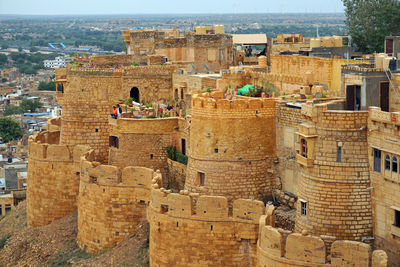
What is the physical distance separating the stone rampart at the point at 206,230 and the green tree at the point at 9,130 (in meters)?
63.7

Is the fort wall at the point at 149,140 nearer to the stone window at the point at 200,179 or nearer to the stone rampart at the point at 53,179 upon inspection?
the stone rampart at the point at 53,179

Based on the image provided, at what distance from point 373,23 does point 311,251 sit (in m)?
28.2

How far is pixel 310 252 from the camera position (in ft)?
87.0

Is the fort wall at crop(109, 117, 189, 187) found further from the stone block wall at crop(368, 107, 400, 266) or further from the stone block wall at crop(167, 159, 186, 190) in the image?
the stone block wall at crop(368, 107, 400, 266)

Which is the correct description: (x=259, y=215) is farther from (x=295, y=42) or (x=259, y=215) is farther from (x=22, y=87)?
(x=22, y=87)

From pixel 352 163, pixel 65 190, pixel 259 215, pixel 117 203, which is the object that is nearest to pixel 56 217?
pixel 65 190

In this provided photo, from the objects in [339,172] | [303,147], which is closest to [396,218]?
[339,172]

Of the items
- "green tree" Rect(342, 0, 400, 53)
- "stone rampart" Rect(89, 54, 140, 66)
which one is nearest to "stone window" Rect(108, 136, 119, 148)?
"stone rampart" Rect(89, 54, 140, 66)

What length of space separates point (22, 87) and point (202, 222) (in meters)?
121

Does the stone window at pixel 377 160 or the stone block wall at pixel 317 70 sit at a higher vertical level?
the stone block wall at pixel 317 70

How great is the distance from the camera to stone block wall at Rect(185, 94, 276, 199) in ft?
Answer: 104

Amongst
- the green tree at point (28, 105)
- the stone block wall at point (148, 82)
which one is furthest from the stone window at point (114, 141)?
the green tree at point (28, 105)

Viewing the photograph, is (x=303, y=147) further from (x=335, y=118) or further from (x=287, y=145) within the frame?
(x=287, y=145)

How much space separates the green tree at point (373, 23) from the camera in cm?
5112
